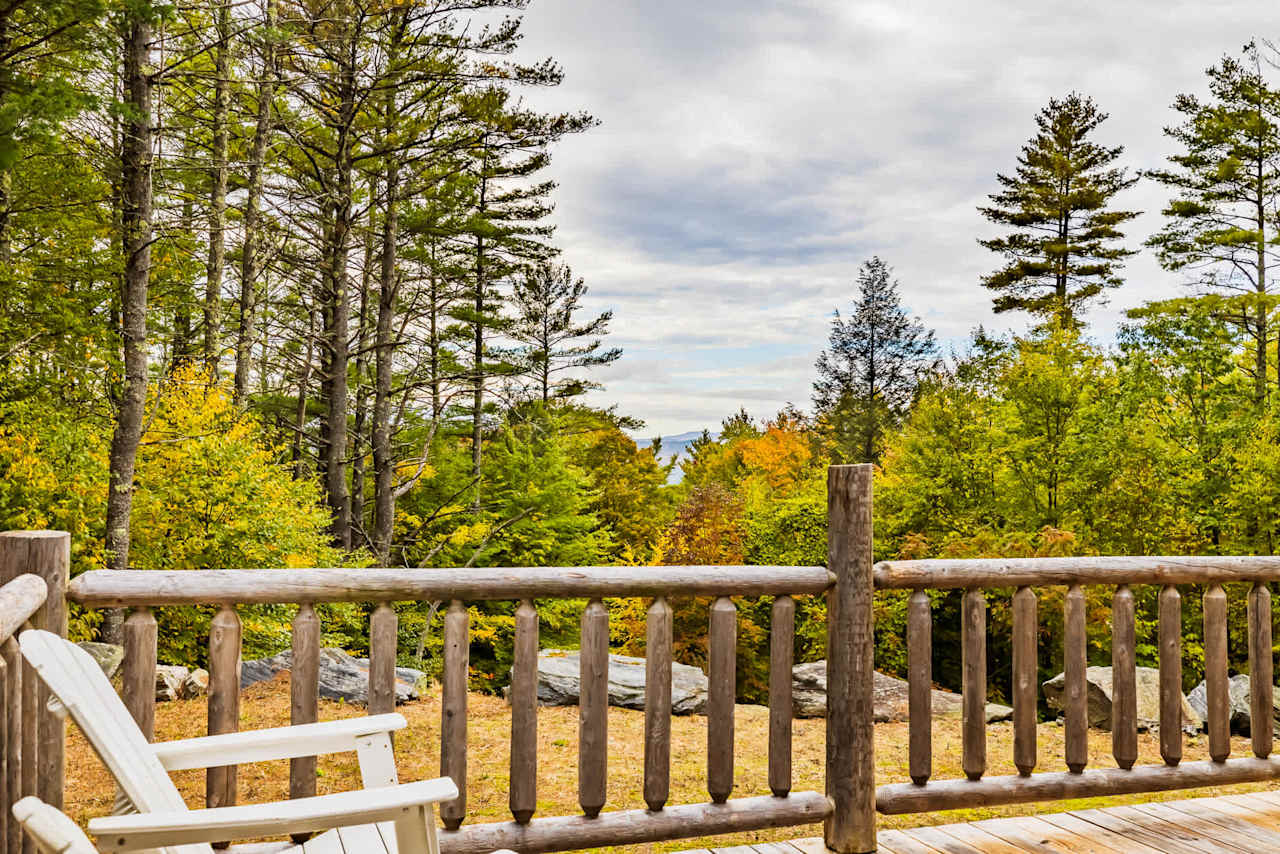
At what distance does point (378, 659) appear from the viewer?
7.60 ft

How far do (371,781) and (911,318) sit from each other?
24419mm

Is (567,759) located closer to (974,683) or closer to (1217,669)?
(974,683)

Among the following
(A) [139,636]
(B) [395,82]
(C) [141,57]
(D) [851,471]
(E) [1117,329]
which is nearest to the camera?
(A) [139,636]

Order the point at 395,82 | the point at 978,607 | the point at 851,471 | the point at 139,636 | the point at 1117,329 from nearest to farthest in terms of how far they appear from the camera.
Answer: the point at 139,636
the point at 851,471
the point at 978,607
the point at 395,82
the point at 1117,329

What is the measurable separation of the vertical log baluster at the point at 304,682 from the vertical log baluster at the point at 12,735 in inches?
24.6

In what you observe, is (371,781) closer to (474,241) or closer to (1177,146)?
(474,241)

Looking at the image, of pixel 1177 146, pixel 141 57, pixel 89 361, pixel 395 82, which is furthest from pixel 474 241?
pixel 1177 146

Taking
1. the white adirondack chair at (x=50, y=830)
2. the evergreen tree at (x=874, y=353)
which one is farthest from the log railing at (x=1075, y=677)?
the evergreen tree at (x=874, y=353)

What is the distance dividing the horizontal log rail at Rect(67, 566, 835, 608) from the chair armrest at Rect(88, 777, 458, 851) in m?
0.83

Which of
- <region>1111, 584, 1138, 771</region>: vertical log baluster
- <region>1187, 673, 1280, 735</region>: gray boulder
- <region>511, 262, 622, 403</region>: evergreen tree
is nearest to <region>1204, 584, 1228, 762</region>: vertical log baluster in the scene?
<region>1111, 584, 1138, 771</region>: vertical log baluster

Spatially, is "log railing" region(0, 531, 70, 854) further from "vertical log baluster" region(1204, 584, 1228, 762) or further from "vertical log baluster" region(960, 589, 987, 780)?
"vertical log baluster" region(1204, 584, 1228, 762)

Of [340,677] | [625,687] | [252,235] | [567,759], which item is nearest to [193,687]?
[340,677]

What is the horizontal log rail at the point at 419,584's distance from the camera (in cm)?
214

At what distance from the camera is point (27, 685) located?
1.95 meters
